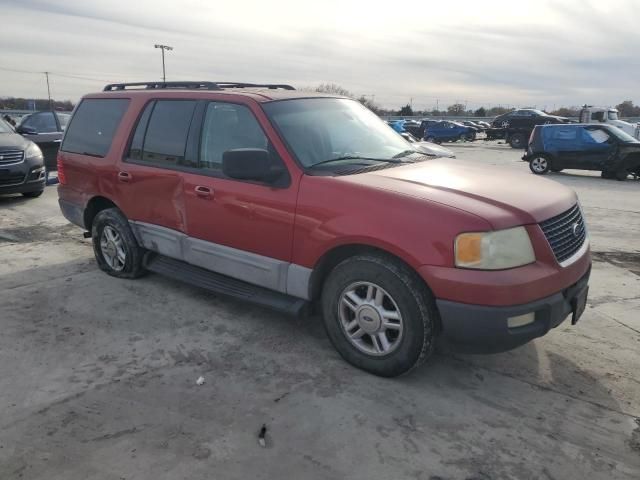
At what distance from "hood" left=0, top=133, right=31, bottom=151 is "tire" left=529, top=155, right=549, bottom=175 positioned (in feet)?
46.3

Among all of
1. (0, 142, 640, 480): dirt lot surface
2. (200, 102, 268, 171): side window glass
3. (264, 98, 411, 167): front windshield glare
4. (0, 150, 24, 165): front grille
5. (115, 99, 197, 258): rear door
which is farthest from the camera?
(0, 150, 24, 165): front grille

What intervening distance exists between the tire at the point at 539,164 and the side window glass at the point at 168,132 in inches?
572

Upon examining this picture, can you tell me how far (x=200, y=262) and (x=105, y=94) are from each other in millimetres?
2351

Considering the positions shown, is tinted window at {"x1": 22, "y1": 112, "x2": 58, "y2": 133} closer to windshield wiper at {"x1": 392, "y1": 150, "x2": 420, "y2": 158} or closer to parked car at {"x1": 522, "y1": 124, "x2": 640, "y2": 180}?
windshield wiper at {"x1": 392, "y1": 150, "x2": 420, "y2": 158}

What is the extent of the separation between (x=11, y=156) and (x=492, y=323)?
30.1 feet

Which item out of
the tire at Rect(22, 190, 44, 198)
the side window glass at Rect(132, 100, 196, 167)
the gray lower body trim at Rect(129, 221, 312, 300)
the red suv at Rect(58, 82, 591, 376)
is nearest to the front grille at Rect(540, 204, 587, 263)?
the red suv at Rect(58, 82, 591, 376)

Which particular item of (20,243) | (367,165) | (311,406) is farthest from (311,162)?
(20,243)

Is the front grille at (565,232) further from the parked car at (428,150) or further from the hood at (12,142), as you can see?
the hood at (12,142)

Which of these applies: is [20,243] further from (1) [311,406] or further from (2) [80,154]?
(1) [311,406]

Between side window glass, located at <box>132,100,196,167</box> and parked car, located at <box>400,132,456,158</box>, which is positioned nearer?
side window glass, located at <box>132,100,196,167</box>

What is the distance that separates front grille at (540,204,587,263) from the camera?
10.7ft

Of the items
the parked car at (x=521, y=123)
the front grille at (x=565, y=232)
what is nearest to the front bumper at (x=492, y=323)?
the front grille at (x=565, y=232)

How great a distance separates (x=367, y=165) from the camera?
153 inches

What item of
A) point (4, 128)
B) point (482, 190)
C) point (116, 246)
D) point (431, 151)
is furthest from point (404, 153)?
point (4, 128)
